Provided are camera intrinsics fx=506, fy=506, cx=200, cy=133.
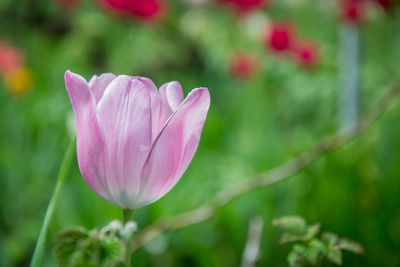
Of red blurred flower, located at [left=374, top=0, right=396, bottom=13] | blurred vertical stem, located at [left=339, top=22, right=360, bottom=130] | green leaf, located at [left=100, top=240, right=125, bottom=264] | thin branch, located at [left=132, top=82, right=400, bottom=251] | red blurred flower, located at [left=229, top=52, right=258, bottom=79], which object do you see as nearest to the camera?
green leaf, located at [left=100, top=240, right=125, bottom=264]

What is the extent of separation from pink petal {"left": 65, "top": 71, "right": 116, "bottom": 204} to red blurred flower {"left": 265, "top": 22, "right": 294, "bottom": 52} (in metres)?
1.71

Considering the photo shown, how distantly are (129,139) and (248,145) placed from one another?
1.41 meters

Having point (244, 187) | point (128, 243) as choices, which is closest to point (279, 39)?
point (244, 187)

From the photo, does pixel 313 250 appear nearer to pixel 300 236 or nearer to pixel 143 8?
pixel 300 236

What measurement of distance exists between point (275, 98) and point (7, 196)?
4.70ft

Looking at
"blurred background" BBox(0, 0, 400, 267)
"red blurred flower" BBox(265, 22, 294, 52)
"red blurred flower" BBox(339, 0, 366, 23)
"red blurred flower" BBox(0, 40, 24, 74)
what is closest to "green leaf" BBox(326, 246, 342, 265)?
"blurred background" BBox(0, 0, 400, 267)

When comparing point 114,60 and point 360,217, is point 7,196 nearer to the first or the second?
point 360,217

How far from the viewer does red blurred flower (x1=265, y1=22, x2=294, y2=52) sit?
203 cm

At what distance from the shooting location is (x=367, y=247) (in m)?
1.26

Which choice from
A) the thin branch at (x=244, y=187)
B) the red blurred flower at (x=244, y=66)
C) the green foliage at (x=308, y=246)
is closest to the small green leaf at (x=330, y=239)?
the green foliage at (x=308, y=246)

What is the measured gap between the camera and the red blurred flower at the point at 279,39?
203 centimetres

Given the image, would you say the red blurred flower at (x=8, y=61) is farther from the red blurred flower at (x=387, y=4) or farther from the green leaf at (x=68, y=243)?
the green leaf at (x=68, y=243)

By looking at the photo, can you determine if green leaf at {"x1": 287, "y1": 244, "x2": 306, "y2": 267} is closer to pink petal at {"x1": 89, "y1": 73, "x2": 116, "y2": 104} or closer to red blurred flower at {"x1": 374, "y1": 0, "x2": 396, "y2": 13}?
pink petal at {"x1": 89, "y1": 73, "x2": 116, "y2": 104}

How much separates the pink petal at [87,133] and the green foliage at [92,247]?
1.7 inches
